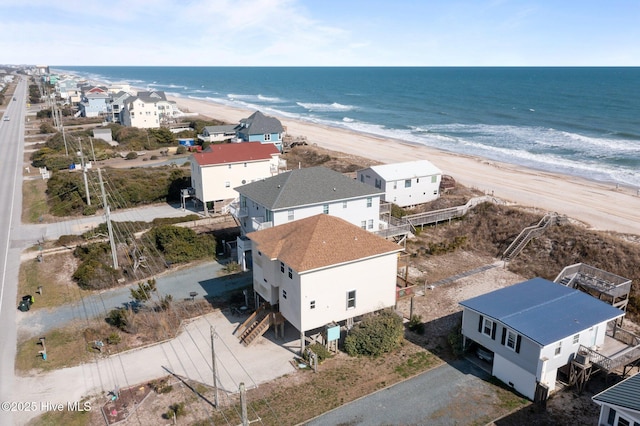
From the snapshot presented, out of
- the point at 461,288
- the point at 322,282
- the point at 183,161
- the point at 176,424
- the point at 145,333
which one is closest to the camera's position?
the point at 176,424

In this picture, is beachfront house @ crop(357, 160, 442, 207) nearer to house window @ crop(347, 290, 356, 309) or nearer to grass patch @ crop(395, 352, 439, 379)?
house window @ crop(347, 290, 356, 309)

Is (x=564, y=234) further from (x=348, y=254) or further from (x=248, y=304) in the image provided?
(x=248, y=304)

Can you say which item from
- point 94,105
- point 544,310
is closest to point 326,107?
point 94,105

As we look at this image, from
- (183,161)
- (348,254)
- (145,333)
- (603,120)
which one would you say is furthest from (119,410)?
(603,120)

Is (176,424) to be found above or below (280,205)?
below

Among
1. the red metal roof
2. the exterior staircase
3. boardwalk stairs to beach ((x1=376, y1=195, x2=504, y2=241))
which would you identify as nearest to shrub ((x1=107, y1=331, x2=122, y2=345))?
the exterior staircase

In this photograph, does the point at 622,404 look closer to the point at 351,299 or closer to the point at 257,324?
the point at 351,299

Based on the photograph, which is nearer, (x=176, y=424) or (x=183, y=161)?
(x=176, y=424)
